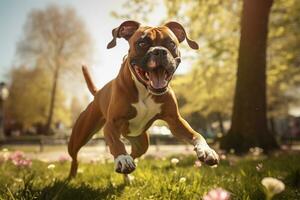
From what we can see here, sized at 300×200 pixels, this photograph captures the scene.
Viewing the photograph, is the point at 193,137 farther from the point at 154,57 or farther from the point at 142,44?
the point at 142,44

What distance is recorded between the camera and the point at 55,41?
1577 inches

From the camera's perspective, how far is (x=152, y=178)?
478cm

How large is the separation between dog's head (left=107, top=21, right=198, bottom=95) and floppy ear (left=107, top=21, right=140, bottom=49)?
204mm

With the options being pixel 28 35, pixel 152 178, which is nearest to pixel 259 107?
pixel 152 178

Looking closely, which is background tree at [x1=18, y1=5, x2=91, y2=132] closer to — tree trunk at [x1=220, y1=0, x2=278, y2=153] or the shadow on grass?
tree trunk at [x1=220, y1=0, x2=278, y2=153]

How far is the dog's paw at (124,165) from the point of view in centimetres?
354

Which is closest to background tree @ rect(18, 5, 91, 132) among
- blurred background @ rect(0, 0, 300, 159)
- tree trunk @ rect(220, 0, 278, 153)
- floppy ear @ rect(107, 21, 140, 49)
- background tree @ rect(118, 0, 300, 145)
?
blurred background @ rect(0, 0, 300, 159)

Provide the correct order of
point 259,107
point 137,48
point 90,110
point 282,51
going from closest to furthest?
point 137,48, point 90,110, point 259,107, point 282,51

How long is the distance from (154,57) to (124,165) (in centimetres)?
101

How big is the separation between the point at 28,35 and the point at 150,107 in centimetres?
3692

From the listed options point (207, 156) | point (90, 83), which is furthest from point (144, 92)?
point (90, 83)

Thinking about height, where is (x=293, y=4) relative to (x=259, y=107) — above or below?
above

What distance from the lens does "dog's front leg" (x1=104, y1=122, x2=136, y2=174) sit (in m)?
3.55

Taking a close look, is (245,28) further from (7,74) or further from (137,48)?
(7,74)
